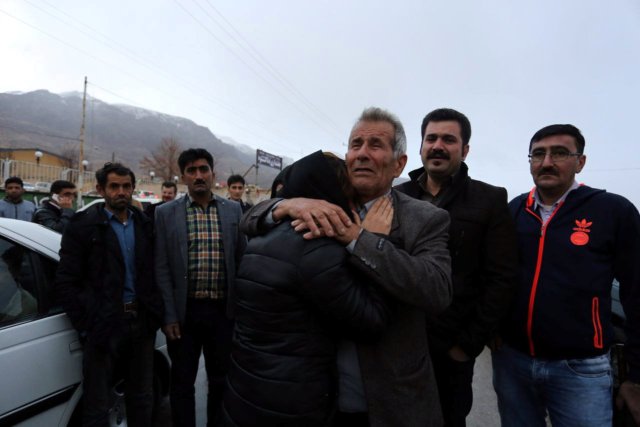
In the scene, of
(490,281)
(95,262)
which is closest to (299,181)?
(490,281)

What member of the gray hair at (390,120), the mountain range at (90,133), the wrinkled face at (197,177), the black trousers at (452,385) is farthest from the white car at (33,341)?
the mountain range at (90,133)

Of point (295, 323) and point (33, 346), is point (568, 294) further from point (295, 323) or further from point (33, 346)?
point (33, 346)

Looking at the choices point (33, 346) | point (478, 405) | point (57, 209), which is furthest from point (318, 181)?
point (57, 209)

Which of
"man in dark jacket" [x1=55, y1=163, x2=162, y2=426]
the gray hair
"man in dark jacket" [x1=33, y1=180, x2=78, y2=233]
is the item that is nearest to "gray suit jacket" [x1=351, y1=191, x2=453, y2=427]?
the gray hair

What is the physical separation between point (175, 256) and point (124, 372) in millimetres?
927

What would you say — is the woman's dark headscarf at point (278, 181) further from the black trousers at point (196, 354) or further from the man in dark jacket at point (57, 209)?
the man in dark jacket at point (57, 209)

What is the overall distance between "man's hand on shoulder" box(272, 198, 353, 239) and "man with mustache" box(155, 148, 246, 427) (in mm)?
1667

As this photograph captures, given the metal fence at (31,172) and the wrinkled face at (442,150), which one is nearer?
the wrinkled face at (442,150)

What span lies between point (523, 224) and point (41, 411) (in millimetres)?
3051

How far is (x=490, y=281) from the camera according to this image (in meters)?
1.92

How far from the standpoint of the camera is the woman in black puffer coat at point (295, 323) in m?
1.14

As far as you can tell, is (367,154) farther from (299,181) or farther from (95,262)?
(95,262)

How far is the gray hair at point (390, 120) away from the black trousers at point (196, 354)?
1.87 meters

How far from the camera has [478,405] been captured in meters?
3.43
